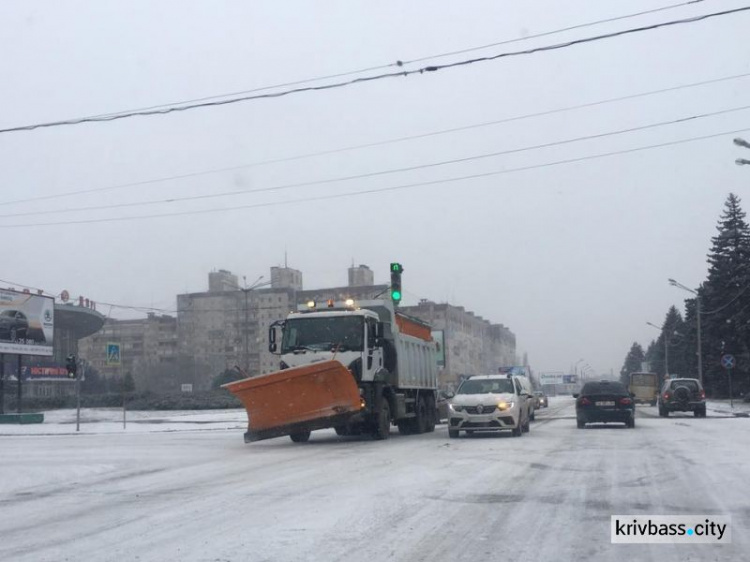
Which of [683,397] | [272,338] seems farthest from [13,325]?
[683,397]

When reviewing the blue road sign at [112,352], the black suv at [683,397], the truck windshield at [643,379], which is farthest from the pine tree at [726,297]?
the blue road sign at [112,352]

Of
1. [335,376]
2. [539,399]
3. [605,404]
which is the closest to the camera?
[335,376]

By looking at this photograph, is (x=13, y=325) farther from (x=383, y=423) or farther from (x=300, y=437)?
(x=383, y=423)

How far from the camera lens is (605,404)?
27.6 metres

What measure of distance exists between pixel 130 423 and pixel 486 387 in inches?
961

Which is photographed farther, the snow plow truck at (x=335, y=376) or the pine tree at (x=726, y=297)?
the pine tree at (x=726, y=297)

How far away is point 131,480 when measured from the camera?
47.7 ft

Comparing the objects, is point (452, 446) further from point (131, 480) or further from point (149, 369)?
point (149, 369)

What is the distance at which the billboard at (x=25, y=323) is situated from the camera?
48.8 m

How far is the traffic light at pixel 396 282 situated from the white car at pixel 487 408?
9.66 ft

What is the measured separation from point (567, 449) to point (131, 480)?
8.95 m

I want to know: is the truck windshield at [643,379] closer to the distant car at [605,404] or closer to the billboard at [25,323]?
the distant car at [605,404]

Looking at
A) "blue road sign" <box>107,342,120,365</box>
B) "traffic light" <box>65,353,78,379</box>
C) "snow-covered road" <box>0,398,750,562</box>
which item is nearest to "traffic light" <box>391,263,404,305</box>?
"snow-covered road" <box>0,398,750,562</box>

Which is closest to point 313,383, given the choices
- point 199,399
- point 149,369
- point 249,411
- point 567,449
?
point 249,411
